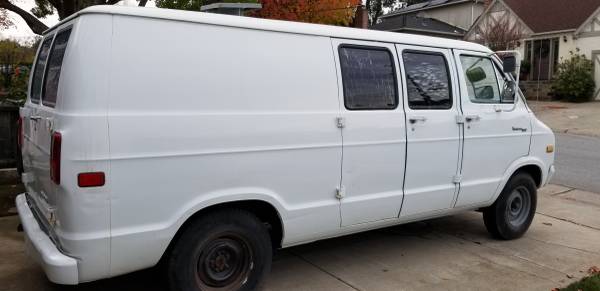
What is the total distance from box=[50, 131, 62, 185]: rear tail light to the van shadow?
142 cm

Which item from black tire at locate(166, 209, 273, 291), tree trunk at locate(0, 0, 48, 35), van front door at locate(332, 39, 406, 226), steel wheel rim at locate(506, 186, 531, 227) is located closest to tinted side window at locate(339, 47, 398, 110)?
van front door at locate(332, 39, 406, 226)

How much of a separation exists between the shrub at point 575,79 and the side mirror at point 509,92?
837 inches

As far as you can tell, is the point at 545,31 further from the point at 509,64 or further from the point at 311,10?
the point at 509,64

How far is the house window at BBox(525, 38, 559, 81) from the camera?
2678 centimetres

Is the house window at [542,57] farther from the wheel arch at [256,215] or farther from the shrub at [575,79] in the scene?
the wheel arch at [256,215]

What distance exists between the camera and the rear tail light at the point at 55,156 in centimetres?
315

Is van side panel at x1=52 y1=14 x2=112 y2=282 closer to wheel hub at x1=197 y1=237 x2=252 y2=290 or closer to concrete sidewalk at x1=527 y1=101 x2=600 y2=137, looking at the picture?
wheel hub at x1=197 y1=237 x2=252 y2=290

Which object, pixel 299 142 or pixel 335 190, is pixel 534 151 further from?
pixel 299 142

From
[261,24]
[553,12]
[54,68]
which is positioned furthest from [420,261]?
[553,12]

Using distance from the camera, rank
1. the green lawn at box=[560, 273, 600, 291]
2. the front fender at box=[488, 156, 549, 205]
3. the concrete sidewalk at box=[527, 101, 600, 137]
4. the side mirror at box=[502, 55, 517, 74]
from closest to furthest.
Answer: the green lawn at box=[560, 273, 600, 291] < the side mirror at box=[502, 55, 517, 74] < the front fender at box=[488, 156, 549, 205] < the concrete sidewalk at box=[527, 101, 600, 137]

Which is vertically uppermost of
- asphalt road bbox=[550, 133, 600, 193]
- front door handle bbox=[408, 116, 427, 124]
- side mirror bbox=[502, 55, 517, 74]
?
side mirror bbox=[502, 55, 517, 74]

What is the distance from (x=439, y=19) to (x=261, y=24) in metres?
36.9

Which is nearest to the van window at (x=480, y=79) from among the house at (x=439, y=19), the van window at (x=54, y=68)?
the van window at (x=54, y=68)

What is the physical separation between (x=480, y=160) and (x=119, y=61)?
361 centimetres
